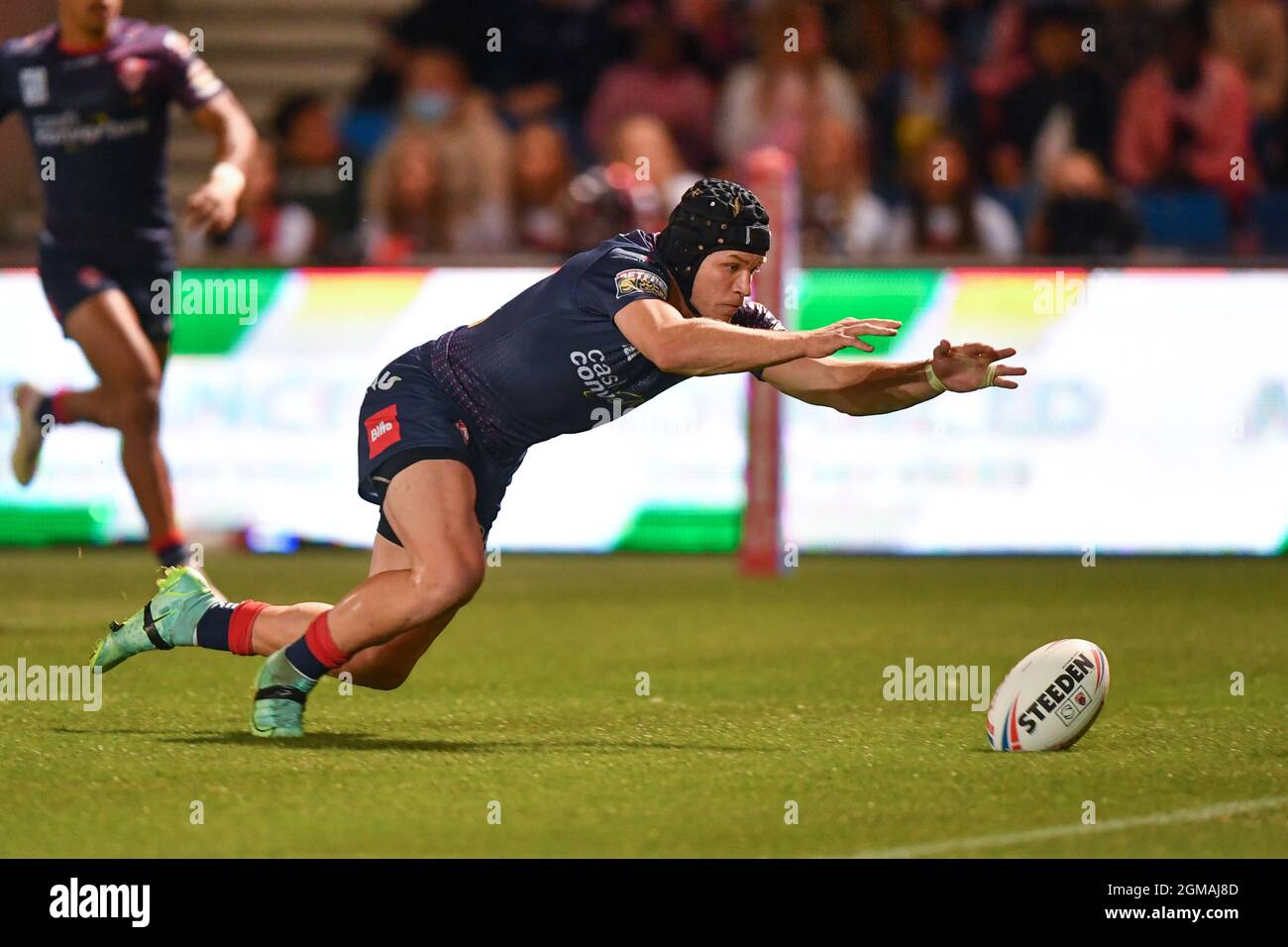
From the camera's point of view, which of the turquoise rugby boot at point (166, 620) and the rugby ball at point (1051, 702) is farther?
the turquoise rugby boot at point (166, 620)

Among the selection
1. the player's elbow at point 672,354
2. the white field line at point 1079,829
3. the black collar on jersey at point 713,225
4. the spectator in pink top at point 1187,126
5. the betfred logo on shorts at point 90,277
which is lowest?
the white field line at point 1079,829

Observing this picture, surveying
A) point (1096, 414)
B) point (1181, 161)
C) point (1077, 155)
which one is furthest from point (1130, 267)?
point (1181, 161)

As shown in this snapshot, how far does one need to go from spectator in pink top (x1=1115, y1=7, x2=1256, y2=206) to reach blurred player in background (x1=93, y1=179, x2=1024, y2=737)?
29.9 feet

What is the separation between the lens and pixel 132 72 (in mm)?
9820

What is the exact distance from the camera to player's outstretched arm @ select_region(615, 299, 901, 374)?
20.4ft

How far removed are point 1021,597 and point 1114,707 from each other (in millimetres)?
3524

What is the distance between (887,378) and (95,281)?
4454 millimetres

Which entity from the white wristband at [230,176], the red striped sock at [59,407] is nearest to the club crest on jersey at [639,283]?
the white wristband at [230,176]

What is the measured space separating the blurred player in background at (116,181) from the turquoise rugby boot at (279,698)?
9.51 feet

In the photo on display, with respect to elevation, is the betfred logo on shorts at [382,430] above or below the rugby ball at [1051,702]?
above

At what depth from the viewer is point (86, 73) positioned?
9.79 m

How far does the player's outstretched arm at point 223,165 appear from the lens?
8711 millimetres

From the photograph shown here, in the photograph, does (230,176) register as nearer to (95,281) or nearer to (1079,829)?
(95,281)

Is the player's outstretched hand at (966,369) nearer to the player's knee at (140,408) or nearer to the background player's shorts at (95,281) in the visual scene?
the player's knee at (140,408)
